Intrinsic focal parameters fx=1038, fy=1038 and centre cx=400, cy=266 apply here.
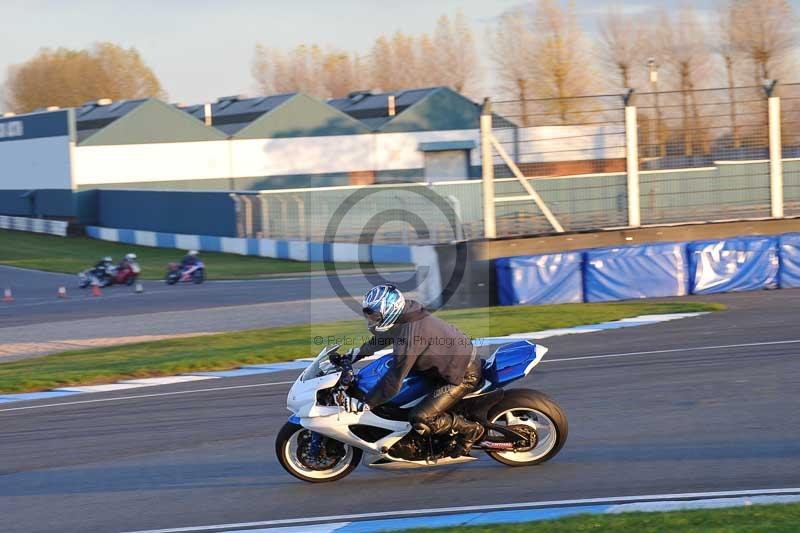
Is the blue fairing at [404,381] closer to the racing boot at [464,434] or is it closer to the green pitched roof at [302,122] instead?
the racing boot at [464,434]

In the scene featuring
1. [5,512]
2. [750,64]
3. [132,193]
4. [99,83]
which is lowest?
[5,512]

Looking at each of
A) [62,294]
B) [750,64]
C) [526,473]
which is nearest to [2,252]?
[62,294]

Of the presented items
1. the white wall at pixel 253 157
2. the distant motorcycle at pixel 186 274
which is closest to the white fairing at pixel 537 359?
the distant motorcycle at pixel 186 274

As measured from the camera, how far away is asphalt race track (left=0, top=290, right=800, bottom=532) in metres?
7.46

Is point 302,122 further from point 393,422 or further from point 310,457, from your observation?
point 393,422

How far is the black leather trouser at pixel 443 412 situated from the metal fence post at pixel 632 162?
13663 millimetres

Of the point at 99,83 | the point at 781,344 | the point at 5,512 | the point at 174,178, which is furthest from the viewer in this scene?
the point at 99,83

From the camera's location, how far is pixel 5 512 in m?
7.73

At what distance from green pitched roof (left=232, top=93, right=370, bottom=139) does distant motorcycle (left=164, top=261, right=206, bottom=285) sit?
25703 millimetres

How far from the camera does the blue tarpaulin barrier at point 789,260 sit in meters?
20.3

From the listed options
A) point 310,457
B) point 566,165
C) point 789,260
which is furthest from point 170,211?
point 310,457

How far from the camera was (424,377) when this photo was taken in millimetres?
8023

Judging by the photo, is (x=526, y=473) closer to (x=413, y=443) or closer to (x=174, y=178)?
(x=413, y=443)

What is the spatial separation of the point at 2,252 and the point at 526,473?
4062 centimetres
